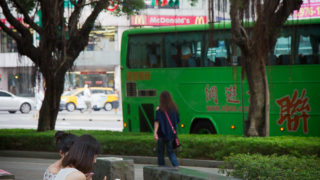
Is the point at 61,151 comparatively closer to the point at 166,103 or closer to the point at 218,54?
the point at 166,103

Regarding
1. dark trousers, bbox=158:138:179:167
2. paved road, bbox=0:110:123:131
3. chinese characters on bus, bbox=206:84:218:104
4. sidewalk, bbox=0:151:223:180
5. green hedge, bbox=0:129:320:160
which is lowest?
paved road, bbox=0:110:123:131

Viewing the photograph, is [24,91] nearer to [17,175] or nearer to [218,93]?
[218,93]

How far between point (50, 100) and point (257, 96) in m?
6.44

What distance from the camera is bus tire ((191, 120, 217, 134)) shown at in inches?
741

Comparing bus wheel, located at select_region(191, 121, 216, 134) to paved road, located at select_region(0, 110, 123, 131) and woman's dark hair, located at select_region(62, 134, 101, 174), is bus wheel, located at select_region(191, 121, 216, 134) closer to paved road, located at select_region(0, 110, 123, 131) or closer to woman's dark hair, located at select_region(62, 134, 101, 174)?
paved road, located at select_region(0, 110, 123, 131)

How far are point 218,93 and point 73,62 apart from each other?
443 centimetres

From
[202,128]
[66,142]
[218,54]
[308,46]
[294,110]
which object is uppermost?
[308,46]

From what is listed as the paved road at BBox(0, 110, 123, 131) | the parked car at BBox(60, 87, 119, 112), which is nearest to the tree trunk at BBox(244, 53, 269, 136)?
the paved road at BBox(0, 110, 123, 131)

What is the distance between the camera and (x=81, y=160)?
4.46 metres

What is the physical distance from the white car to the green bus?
2013 cm

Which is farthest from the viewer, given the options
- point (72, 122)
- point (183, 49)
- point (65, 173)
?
point (72, 122)

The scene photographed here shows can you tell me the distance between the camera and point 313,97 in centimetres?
1728

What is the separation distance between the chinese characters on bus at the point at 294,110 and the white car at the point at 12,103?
2475cm

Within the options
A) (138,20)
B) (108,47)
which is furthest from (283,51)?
(108,47)
